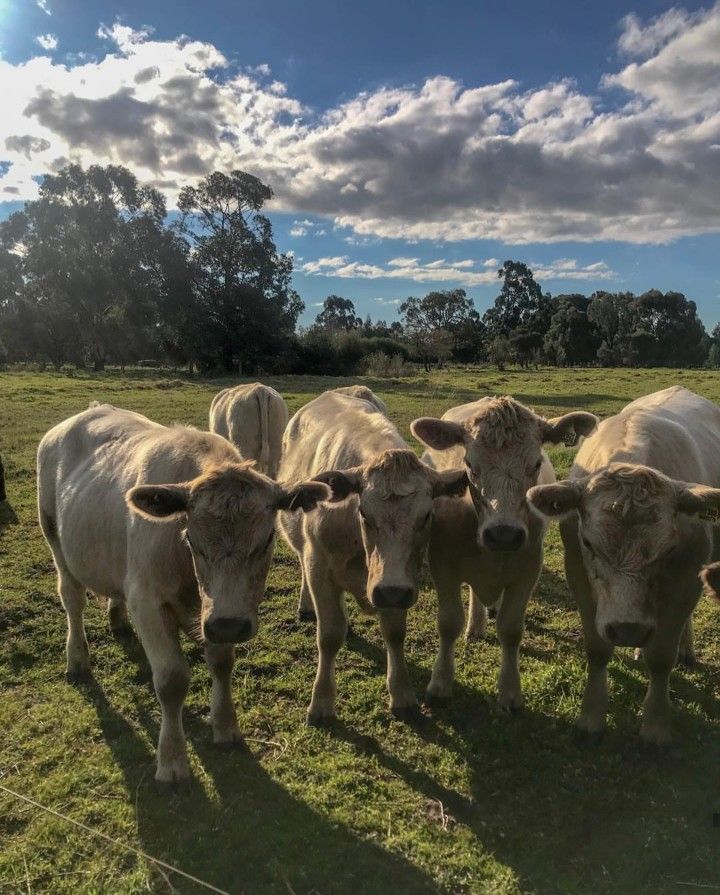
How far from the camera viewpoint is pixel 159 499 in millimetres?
3635

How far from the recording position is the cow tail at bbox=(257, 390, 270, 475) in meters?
10.6

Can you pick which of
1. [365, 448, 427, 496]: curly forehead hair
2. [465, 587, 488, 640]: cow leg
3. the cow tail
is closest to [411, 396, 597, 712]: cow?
[365, 448, 427, 496]: curly forehead hair

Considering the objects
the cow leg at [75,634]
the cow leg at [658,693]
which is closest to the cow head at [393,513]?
the cow leg at [658,693]

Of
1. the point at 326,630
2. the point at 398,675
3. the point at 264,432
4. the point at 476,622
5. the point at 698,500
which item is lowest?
the point at 476,622

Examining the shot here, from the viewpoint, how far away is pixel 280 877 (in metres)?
3.21

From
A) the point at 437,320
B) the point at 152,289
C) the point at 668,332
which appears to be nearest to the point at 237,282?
the point at 152,289

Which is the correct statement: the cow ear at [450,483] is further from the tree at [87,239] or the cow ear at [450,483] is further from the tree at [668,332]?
the tree at [668,332]

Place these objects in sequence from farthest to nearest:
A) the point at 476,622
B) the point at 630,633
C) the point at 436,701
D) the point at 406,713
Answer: the point at 476,622 → the point at 436,701 → the point at 406,713 → the point at 630,633

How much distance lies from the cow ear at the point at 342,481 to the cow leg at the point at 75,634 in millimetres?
2537

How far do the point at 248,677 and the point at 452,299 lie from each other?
3211 inches

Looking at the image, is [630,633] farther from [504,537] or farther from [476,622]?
[476,622]

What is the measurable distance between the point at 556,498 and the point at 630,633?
85 cm

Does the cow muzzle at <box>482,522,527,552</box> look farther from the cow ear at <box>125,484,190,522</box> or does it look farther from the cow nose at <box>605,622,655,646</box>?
the cow ear at <box>125,484,190,522</box>

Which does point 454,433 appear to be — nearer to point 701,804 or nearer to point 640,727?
point 640,727
